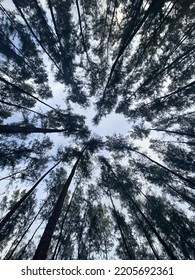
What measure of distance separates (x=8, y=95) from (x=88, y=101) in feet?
16.1

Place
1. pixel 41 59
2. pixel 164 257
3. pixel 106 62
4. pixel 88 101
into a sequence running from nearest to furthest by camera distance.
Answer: pixel 164 257 → pixel 41 59 → pixel 106 62 → pixel 88 101

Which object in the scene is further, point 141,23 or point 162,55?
point 162,55

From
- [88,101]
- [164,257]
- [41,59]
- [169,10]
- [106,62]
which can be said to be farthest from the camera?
[88,101]

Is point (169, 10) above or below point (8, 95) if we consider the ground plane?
above

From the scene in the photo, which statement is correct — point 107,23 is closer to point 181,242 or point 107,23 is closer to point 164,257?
point 181,242

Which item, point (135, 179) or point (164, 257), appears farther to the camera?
point (135, 179)

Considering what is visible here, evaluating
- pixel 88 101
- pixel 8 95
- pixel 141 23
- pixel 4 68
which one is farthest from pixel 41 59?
pixel 141 23

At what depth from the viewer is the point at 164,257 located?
8.91 metres

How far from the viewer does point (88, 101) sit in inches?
495

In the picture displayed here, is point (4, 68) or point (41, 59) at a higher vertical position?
point (41, 59)
